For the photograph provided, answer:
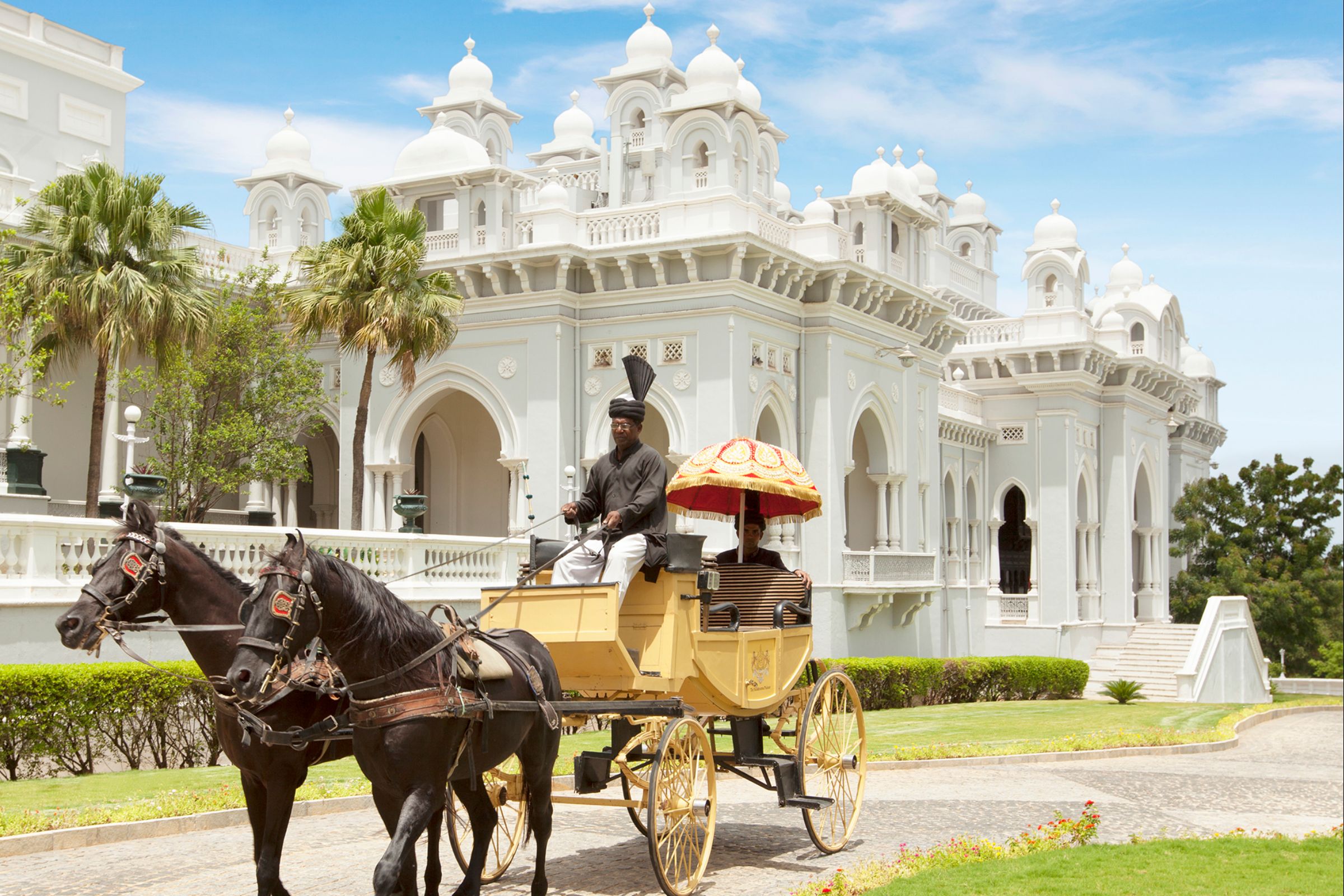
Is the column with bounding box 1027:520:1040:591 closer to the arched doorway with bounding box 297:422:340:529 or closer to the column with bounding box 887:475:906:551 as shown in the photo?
the column with bounding box 887:475:906:551

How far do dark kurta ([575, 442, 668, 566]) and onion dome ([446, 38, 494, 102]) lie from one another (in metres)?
28.2

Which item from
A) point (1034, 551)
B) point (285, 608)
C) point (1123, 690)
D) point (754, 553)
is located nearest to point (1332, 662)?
point (1034, 551)

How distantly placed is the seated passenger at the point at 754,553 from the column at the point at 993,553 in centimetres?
3130

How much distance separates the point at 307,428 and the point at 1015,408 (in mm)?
20902

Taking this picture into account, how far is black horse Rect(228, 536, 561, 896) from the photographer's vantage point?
258 inches

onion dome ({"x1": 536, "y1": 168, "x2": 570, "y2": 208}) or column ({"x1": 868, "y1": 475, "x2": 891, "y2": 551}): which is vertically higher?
onion dome ({"x1": 536, "y1": 168, "x2": 570, "y2": 208})

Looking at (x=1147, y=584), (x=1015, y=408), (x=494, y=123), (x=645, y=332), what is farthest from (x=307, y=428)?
(x=1147, y=584)

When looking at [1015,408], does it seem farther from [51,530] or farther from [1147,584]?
[51,530]

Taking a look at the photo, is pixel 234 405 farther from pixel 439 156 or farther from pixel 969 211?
pixel 969 211

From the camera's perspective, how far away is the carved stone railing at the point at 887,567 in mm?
28734

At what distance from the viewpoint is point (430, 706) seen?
7109mm

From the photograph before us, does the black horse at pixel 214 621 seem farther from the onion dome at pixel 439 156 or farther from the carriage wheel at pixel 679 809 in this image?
the onion dome at pixel 439 156

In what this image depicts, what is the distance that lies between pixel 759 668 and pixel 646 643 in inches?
44.6

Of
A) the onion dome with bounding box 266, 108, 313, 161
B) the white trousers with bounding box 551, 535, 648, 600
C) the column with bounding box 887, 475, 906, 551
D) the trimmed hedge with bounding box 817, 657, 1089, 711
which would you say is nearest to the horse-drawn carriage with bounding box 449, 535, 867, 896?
the white trousers with bounding box 551, 535, 648, 600
